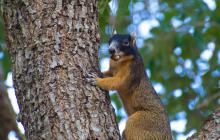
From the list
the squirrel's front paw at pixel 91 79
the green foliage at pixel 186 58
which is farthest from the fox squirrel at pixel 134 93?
the green foliage at pixel 186 58

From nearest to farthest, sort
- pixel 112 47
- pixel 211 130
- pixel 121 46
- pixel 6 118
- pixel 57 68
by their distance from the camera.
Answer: pixel 211 130 → pixel 57 68 → pixel 112 47 → pixel 121 46 → pixel 6 118

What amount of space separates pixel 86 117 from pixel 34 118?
16.6 inches

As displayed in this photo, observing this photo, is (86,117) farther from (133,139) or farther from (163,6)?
(163,6)

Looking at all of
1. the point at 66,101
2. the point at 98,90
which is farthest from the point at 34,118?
the point at 98,90

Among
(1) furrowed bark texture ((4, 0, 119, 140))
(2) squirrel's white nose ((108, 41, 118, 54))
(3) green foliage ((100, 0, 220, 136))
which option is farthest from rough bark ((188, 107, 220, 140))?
(3) green foliage ((100, 0, 220, 136))

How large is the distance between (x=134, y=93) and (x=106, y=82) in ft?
2.86

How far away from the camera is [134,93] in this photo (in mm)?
5766

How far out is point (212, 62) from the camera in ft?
27.6

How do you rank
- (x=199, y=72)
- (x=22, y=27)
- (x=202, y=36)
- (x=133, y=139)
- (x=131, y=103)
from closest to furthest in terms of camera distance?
1. (x=22, y=27)
2. (x=133, y=139)
3. (x=131, y=103)
4. (x=202, y=36)
5. (x=199, y=72)

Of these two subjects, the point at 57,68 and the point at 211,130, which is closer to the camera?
the point at 211,130

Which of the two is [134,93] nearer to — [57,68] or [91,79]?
[91,79]

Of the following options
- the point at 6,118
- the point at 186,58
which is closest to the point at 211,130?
the point at 6,118

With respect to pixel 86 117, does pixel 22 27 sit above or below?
above

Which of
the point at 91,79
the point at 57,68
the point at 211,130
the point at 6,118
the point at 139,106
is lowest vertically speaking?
the point at 6,118
